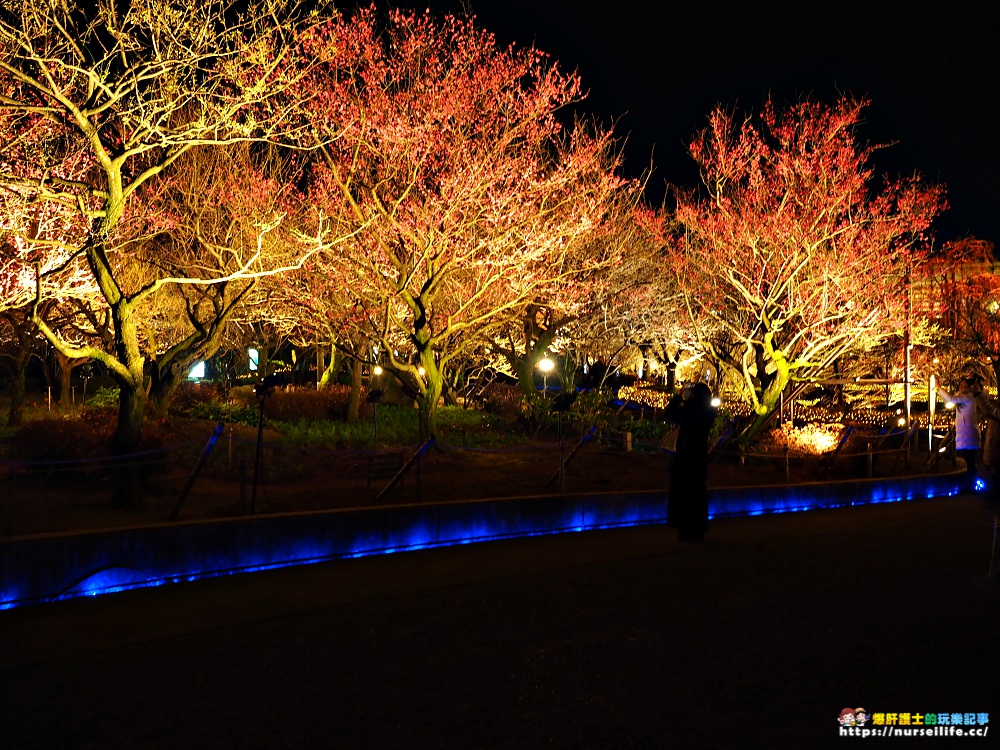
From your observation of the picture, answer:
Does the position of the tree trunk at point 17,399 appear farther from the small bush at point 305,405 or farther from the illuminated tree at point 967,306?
the illuminated tree at point 967,306

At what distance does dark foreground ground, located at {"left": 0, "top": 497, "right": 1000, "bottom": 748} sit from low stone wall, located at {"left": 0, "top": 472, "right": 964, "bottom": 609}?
0.98 ft

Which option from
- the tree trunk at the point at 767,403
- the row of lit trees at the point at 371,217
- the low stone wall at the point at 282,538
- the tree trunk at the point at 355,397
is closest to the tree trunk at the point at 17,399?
the row of lit trees at the point at 371,217

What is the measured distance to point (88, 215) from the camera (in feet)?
40.6

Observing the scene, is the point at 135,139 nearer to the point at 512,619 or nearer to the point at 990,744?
the point at 512,619

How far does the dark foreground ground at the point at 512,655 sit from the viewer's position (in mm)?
4984

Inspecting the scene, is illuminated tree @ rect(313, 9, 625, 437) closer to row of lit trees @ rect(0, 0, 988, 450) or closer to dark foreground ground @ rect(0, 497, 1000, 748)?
row of lit trees @ rect(0, 0, 988, 450)

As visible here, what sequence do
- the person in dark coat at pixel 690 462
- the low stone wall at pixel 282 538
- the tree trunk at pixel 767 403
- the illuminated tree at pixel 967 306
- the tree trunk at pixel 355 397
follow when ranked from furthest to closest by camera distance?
the illuminated tree at pixel 967 306 → the tree trunk at pixel 355 397 → the tree trunk at pixel 767 403 → the person in dark coat at pixel 690 462 → the low stone wall at pixel 282 538

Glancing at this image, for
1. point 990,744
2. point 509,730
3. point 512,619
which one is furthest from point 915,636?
point 509,730

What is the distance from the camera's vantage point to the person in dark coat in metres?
10.5

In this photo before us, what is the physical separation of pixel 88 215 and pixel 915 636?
11140mm

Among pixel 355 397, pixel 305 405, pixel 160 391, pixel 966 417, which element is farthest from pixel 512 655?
pixel 305 405

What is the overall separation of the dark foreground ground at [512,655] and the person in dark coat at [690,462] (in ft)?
3.43

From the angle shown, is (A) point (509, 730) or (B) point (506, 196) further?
(B) point (506, 196)

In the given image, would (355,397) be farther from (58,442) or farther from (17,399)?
(58,442)
